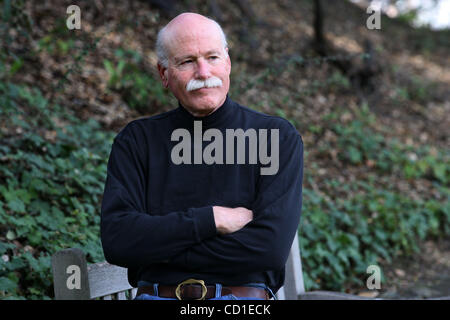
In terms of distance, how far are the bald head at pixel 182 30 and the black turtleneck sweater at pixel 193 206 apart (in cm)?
32

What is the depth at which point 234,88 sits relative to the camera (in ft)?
25.1

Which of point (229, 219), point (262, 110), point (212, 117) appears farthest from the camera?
point (262, 110)

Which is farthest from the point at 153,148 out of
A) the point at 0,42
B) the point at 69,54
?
the point at 69,54

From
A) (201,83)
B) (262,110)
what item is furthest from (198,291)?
(262,110)

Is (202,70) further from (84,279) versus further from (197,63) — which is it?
(84,279)

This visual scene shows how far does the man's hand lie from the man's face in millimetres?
544

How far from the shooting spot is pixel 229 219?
232cm

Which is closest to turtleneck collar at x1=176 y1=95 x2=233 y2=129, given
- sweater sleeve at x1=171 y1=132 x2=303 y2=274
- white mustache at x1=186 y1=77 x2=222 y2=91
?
white mustache at x1=186 y1=77 x2=222 y2=91

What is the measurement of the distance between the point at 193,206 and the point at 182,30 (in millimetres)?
868

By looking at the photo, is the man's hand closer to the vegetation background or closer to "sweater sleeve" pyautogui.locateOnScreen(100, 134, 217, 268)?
"sweater sleeve" pyautogui.locateOnScreen(100, 134, 217, 268)

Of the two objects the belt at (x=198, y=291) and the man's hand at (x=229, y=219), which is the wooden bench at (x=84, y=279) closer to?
the belt at (x=198, y=291)

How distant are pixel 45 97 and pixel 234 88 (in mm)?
2715

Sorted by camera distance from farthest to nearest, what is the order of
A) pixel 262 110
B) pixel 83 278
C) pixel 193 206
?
pixel 262 110 < pixel 193 206 < pixel 83 278

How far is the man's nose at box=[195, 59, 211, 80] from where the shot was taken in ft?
8.10
